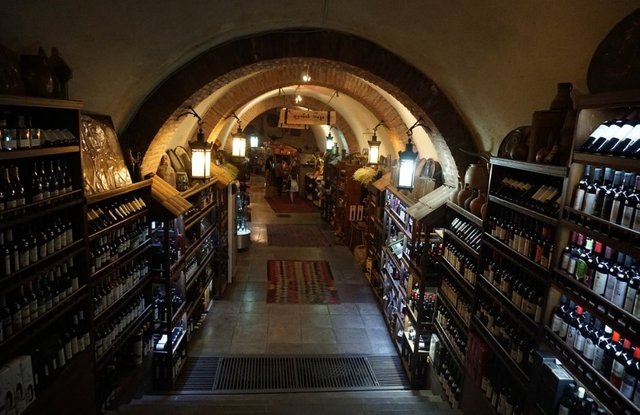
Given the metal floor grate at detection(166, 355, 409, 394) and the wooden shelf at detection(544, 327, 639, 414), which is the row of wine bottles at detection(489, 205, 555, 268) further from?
the metal floor grate at detection(166, 355, 409, 394)

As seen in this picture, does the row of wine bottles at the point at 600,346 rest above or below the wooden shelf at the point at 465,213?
below

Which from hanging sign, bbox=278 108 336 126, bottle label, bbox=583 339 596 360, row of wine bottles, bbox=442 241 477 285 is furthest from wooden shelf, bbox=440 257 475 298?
hanging sign, bbox=278 108 336 126

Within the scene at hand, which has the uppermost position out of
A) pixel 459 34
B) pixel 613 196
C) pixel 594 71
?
pixel 459 34

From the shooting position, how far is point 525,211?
3.45m

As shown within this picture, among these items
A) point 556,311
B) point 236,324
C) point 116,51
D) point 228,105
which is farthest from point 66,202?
point 228,105

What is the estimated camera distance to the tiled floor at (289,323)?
6797 millimetres

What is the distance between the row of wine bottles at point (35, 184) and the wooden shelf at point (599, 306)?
3.69 meters

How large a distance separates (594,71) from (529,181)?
3.41 feet

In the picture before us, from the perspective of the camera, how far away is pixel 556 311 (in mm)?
3098

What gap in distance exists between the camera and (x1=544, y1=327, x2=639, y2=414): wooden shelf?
2354 mm

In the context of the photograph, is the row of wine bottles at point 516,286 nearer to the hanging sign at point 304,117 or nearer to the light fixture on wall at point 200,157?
the light fixture on wall at point 200,157

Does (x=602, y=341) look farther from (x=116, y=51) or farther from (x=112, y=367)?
(x=116, y=51)

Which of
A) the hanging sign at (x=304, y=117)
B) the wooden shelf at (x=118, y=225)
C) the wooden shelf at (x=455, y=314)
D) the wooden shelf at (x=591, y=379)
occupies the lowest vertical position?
the wooden shelf at (x=455, y=314)

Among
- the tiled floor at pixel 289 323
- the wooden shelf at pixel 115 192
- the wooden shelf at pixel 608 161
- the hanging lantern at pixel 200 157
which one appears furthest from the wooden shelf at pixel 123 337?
the wooden shelf at pixel 608 161
